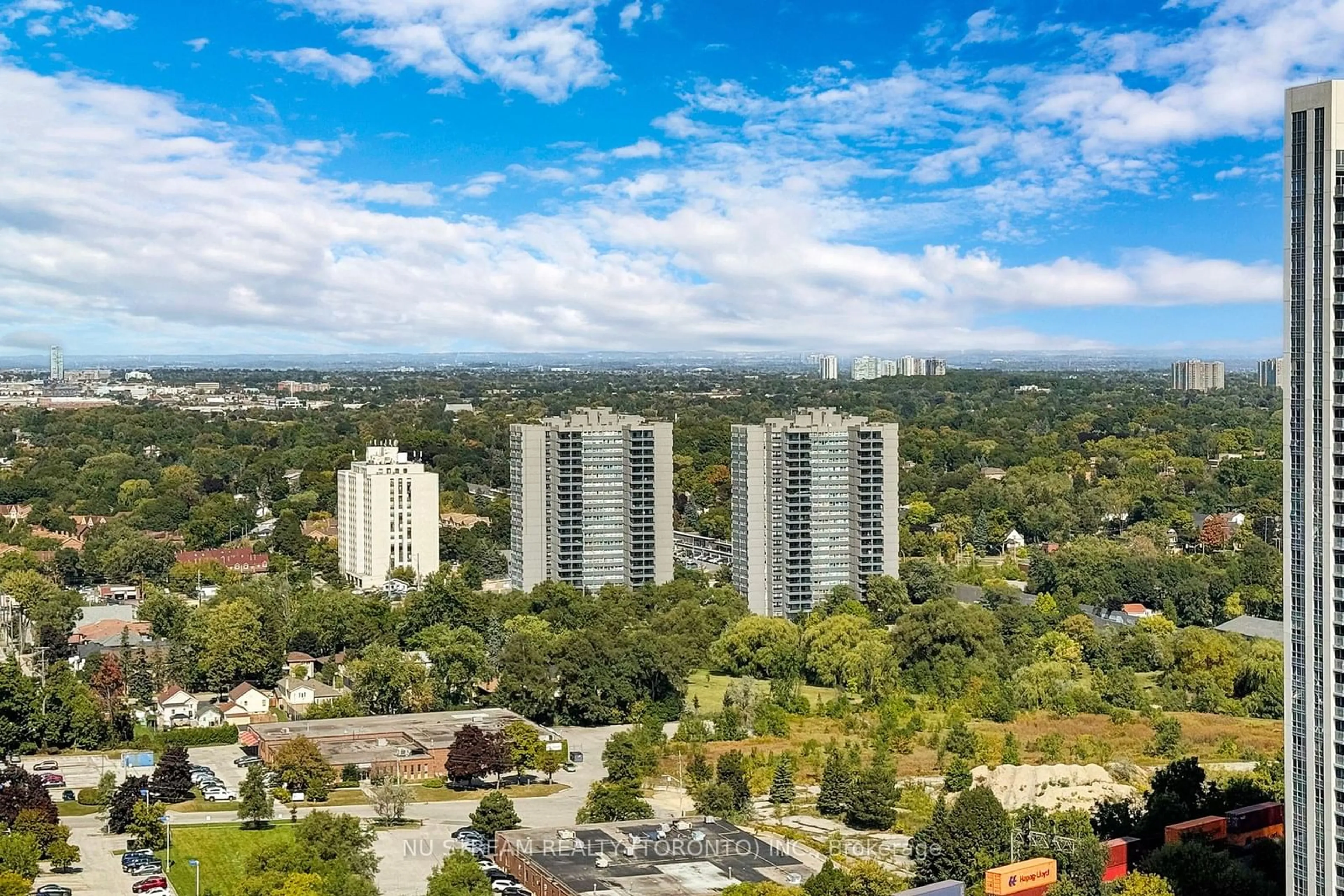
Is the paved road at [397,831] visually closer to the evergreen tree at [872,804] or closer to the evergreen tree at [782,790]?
the evergreen tree at [782,790]

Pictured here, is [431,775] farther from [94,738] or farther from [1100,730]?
[1100,730]

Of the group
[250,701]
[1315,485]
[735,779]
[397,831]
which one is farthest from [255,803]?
[1315,485]

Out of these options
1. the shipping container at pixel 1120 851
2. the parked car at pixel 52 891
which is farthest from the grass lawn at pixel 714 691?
the parked car at pixel 52 891

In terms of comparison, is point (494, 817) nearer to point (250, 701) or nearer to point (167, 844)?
point (167, 844)

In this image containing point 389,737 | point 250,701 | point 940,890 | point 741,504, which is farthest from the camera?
point 741,504

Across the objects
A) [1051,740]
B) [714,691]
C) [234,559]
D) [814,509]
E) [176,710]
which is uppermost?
[814,509]

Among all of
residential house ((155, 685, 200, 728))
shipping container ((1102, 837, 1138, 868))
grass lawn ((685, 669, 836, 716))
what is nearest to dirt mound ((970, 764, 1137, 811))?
shipping container ((1102, 837, 1138, 868))

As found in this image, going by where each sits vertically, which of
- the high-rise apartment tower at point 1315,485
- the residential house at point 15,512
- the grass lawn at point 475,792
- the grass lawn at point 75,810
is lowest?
the grass lawn at point 475,792

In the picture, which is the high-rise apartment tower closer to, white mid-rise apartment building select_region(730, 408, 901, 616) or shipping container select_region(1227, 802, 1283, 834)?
shipping container select_region(1227, 802, 1283, 834)
